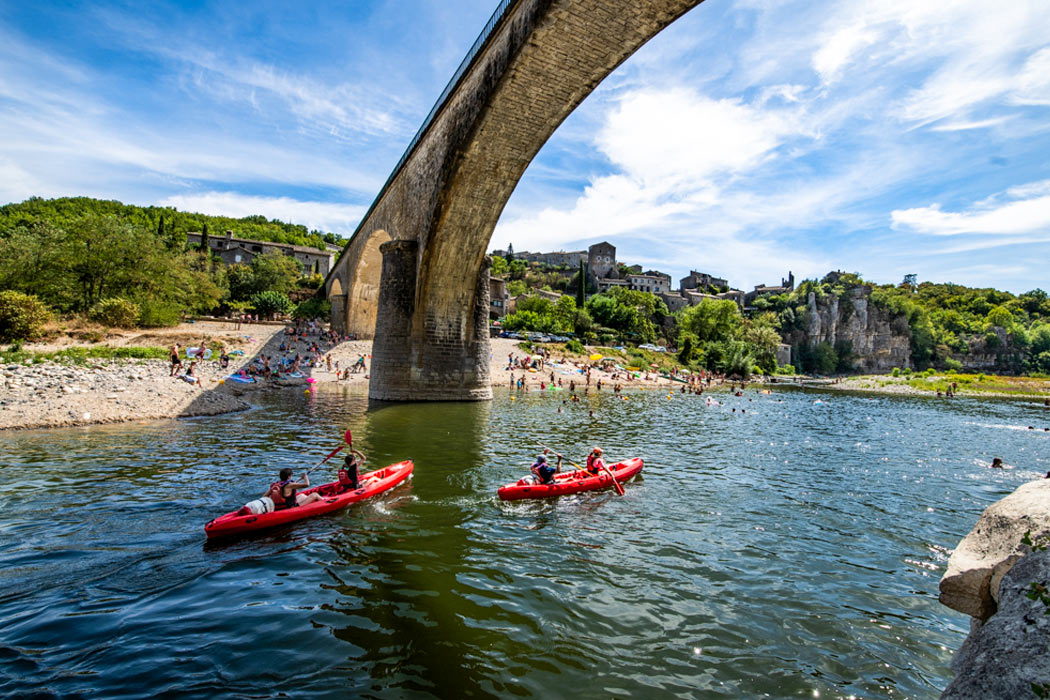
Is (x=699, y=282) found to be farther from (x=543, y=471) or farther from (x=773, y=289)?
(x=543, y=471)

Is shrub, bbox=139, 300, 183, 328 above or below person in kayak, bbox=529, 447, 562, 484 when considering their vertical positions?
above

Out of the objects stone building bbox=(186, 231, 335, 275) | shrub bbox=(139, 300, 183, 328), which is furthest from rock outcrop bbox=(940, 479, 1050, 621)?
stone building bbox=(186, 231, 335, 275)

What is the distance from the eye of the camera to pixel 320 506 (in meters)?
8.16

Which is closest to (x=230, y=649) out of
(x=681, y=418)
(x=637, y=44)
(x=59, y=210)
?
(x=637, y=44)

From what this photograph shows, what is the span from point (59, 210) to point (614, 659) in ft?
309

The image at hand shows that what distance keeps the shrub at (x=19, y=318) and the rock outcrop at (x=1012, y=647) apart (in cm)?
3202

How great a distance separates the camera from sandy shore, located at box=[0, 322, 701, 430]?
13984mm

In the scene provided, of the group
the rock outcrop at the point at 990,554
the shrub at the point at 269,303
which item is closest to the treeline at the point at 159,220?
the shrub at the point at 269,303

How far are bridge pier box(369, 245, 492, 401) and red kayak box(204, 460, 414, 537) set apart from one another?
10.1 meters

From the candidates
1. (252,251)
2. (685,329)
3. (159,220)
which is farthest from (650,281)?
(159,220)

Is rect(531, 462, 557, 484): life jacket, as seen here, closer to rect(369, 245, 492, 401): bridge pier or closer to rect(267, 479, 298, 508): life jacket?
rect(267, 479, 298, 508): life jacket

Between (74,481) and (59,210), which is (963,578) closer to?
(74,481)

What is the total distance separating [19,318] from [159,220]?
200 ft

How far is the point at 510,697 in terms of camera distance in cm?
404
